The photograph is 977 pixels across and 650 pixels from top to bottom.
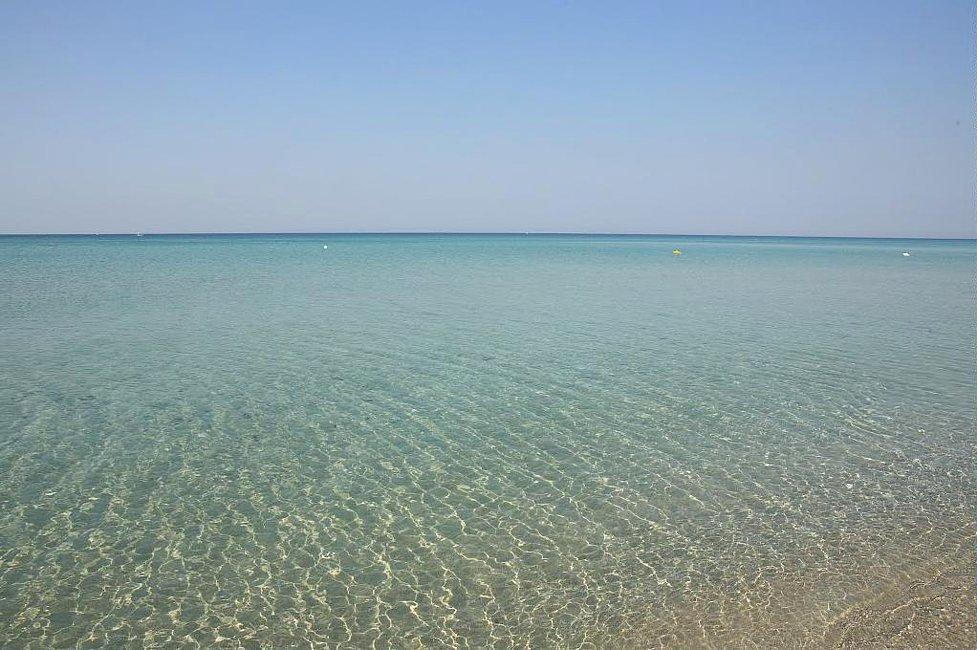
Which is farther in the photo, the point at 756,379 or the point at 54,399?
the point at 756,379

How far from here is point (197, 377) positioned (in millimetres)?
15211

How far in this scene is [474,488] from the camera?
924 cm

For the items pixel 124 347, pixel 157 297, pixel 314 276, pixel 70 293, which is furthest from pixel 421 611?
pixel 314 276

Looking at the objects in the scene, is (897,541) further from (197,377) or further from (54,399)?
(54,399)

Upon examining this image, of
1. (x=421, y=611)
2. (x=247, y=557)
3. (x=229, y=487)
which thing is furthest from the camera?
(x=229, y=487)

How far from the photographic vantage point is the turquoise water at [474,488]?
21.0ft

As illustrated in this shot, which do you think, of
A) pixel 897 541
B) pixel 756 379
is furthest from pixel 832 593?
pixel 756 379

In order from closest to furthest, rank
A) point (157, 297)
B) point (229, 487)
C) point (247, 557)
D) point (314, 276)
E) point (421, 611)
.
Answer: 1. point (421, 611)
2. point (247, 557)
3. point (229, 487)
4. point (157, 297)
5. point (314, 276)

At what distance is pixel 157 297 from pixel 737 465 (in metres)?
29.8

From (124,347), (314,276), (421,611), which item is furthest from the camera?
(314,276)

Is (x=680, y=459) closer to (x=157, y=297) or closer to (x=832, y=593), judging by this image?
(x=832, y=593)

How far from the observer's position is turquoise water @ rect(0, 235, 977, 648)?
21.0ft

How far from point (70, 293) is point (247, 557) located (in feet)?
105

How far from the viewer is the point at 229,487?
9.16 meters
